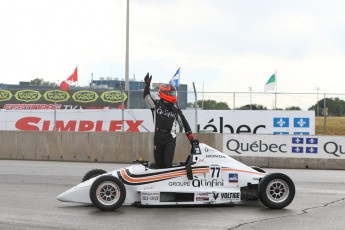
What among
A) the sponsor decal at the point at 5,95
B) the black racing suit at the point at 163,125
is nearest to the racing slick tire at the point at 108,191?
the black racing suit at the point at 163,125

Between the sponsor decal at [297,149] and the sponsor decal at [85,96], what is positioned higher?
the sponsor decal at [85,96]

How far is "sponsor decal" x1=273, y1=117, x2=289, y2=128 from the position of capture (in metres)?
28.2

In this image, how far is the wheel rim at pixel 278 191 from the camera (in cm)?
923

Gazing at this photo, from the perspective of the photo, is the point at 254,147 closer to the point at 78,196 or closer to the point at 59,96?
the point at 78,196

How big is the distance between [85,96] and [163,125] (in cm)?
2513

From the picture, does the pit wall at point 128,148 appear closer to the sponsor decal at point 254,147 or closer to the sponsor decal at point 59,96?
the sponsor decal at point 254,147

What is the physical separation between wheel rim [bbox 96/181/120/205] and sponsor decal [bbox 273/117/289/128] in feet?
66.5

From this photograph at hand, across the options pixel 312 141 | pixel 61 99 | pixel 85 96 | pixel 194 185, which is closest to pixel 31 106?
pixel 61 99

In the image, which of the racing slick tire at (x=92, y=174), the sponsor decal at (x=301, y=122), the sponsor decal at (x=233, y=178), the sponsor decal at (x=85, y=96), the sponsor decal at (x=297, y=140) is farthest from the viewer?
the sponsor decal at (x=85, y=96)

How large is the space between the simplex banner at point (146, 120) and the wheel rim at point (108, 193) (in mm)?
18227

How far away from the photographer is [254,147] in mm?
19531

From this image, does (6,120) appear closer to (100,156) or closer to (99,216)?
(100,156)

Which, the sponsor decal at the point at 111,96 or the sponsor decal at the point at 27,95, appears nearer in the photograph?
the sponsor decal at the point at 27,95

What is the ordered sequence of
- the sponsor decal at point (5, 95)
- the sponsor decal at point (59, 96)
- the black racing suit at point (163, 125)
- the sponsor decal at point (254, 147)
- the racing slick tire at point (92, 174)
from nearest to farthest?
the black racing suit at point (163, 125) → the racing slick tire at point (92, 174) → the sponsor decal at point (254, 147) → the sponsor decal at point (59, 96) → the sponsor decal at point (5, 95)
